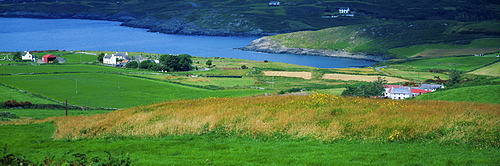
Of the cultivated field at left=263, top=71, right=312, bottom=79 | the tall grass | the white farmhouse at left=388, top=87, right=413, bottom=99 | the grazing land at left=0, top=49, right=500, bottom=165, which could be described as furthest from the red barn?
the tall grass

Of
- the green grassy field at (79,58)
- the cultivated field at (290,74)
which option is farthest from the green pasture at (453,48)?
the green grassy field at (79,58)

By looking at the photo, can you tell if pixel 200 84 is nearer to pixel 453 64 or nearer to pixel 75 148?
pixel 75 148

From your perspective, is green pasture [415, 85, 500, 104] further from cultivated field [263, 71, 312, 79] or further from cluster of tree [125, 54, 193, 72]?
cluster of tree [125, 54, 193, 72]

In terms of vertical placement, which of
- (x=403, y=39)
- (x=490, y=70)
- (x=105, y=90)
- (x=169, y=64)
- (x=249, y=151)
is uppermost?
(x=403, y=39)

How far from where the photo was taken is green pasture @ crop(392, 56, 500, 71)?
122m

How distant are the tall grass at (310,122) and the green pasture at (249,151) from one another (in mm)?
751

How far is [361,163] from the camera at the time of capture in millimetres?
15773

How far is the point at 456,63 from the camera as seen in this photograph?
12794cm

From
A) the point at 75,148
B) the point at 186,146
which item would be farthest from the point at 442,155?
the point at 75,148

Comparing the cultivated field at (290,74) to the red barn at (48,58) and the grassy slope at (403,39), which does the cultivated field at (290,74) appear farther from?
the grassy slope at (403,39)

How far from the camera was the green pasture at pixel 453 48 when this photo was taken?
6024 inches

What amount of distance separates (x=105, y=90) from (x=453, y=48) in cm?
13243

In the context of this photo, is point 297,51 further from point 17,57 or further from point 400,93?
point 400,93

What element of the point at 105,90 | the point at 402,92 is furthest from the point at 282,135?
the point at 402,92
